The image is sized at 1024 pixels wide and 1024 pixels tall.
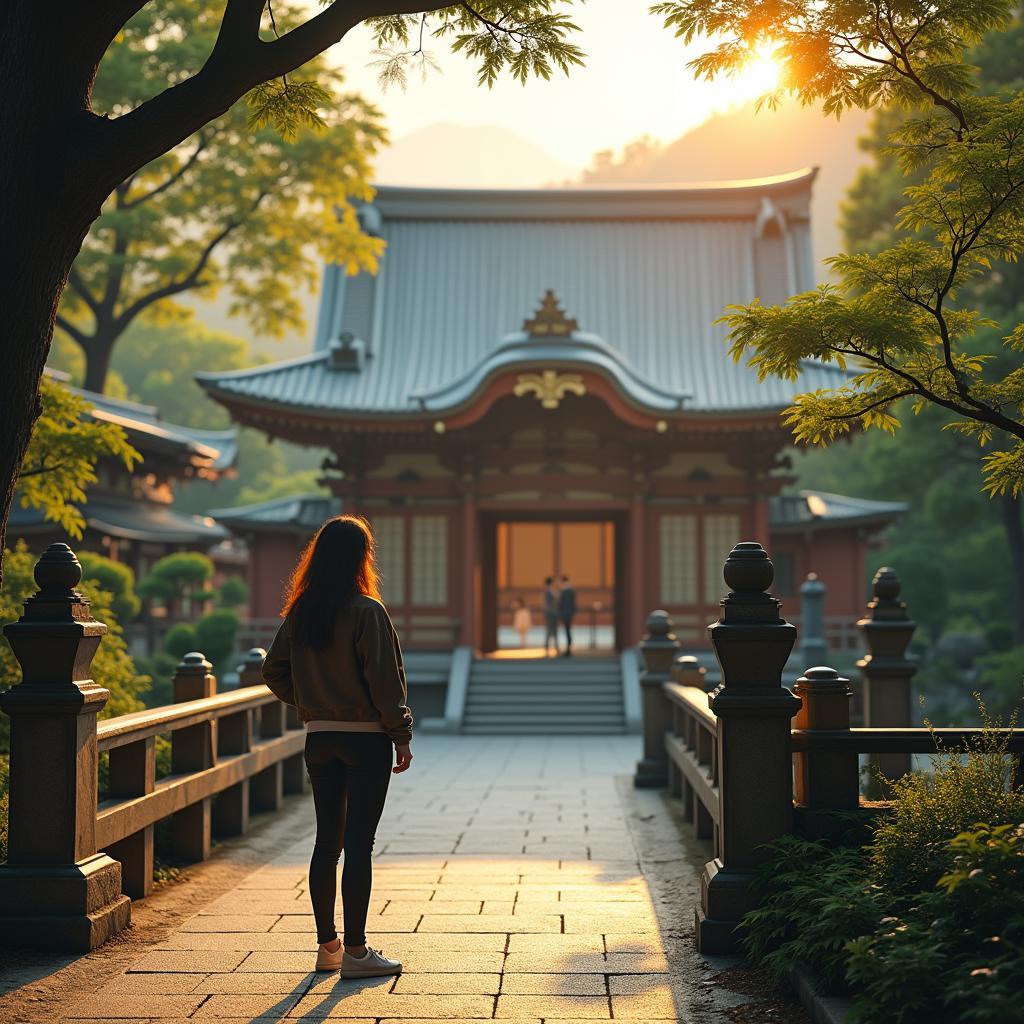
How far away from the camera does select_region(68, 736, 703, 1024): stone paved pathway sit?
5.00 meters

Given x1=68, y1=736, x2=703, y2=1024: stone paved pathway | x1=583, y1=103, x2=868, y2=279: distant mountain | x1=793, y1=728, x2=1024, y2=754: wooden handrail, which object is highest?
x1=583, y1=103, x2=868, y2=279: distant mountain

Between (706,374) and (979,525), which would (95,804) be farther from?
(979,525)

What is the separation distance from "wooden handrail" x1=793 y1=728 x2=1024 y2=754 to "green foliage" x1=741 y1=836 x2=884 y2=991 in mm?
462

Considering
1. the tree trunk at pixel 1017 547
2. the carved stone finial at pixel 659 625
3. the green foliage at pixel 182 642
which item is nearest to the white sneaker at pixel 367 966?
the carved stone finial at pixel 659 625

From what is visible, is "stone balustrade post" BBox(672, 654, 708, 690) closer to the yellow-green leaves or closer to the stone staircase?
the yellow-green leaves

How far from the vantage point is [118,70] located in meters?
24.2

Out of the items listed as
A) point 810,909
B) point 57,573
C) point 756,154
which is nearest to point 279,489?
point 57,573

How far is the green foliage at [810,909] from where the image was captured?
4758 millimetres

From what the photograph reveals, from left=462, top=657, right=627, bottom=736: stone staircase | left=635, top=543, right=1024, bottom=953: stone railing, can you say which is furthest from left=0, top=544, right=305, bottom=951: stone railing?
left=462, top=657, right=627, bottom=736: stone staircase

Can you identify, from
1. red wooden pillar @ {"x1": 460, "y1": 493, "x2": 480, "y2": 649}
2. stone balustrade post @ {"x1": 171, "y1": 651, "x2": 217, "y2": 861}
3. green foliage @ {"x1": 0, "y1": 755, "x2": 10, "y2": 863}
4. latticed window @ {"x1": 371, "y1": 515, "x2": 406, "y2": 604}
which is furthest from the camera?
latticed window @ {"x1": 371, "y1": 515, "x2": 406, "y2": 604}

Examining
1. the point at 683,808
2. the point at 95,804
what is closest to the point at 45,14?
the point at 95,804

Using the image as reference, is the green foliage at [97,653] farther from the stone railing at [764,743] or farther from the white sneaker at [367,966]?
the stone railing at [764,743]

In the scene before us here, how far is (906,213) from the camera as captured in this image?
6719 millimetres

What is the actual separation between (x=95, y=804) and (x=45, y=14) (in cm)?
366
